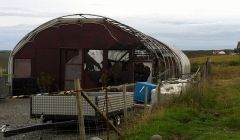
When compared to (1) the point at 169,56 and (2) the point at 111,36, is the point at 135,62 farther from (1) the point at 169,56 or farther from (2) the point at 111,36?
(1) the point at 169,56

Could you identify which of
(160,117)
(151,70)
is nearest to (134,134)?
(160,117)

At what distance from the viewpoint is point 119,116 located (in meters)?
13.7

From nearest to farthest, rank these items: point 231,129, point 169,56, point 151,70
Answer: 1. point 231,129
2. point 151,70
3. point 169,56

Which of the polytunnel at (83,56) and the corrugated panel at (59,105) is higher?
the polytunnel at (83,56)

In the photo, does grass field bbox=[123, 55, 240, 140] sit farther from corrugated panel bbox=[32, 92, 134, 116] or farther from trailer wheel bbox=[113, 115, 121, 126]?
corrugated panel bbox=[32, 92, 134, 116]

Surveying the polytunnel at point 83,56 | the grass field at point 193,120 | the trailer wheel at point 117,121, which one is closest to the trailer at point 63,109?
the trailer wheel at point 117,121

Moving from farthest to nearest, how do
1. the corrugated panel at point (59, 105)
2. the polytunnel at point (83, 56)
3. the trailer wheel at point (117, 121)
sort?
the polytunnel at point (83, 56) → the trailer wheel at point (117, 121) → the corrugated panel at point (59, 105)

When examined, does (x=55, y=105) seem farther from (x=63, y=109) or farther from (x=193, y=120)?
(x=193, y=120)

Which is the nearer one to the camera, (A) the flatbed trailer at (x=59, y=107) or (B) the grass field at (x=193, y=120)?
(B) the grass field at (x=193, y=120)

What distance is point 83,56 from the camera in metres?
26.1

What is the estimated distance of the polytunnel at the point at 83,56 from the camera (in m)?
25.7

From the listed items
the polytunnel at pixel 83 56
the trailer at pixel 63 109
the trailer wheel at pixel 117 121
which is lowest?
the trailer wheel at pixel 117 121

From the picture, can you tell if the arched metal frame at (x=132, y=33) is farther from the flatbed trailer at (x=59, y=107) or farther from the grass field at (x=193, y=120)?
the flatbed trailer at (x=59, y=107)

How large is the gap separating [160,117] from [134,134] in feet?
6.79
